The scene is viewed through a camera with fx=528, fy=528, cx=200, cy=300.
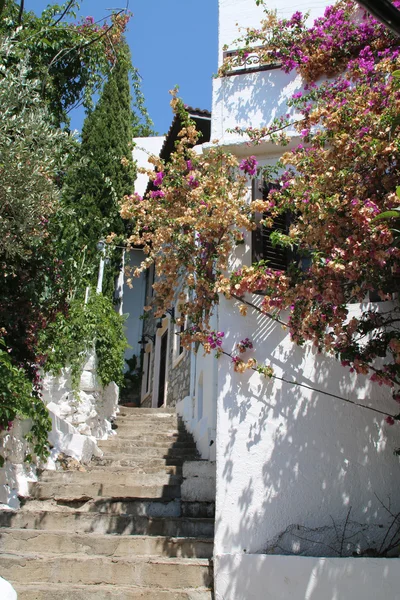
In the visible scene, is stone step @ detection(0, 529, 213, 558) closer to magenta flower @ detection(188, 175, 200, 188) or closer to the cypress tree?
magenta flower @ detection(188, 175, 200, 188)

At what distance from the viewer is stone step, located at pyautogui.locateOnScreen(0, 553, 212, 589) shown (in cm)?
442

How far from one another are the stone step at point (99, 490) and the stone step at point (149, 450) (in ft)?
4.18

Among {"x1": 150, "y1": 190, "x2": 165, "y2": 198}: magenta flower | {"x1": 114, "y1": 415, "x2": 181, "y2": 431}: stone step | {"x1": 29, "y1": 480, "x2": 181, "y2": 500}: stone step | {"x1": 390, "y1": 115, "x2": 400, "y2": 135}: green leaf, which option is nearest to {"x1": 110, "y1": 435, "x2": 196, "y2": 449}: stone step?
{"x1": 114, "y1": 415, "x2": 181, "y2": 431}: stone step

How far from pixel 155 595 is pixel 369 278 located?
10.1ft

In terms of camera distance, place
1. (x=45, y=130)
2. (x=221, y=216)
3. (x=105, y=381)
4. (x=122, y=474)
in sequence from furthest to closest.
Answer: (x=105, y=381)
(x=122, y=474)
(x=45, y=130)
(x=221, y=216)

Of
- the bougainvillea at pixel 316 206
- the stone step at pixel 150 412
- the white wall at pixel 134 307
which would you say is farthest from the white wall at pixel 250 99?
the white wall at pixel 134 307

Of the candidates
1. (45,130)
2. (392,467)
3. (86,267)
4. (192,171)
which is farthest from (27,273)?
(392,467)

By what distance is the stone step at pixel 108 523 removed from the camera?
536 cm

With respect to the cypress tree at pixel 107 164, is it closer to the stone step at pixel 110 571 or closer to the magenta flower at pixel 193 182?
the magenta flower at pixel 193 182

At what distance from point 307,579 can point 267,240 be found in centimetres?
327

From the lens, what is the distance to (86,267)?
7070 millimetres

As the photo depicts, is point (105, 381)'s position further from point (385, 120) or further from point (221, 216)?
point (385, 120)

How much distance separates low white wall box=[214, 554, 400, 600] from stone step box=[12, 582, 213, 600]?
243mm

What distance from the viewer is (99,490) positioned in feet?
21.0
